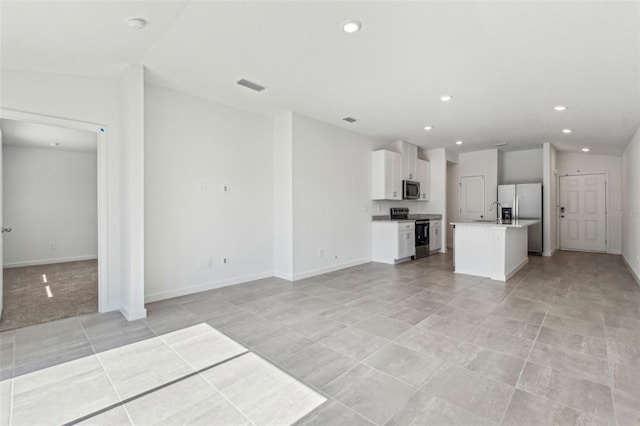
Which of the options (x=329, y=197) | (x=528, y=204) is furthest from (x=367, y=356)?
(x=528, y=204)

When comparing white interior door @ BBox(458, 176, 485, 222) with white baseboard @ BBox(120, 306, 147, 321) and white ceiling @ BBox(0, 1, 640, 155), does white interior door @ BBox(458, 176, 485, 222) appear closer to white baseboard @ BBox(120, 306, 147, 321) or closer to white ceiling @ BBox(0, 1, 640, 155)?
white ceiling @ BBox(0, 1, 640, 155)

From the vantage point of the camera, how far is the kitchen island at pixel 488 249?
4762 millimetres

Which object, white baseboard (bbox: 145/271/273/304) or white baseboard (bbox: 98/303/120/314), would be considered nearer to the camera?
white baseboard (bbox: 98/303/120/314)

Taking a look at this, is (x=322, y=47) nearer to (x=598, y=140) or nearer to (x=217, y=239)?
(x=217, y=239)

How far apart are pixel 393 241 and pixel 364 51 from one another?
4027 mm

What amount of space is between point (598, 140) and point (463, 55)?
5.30 meters

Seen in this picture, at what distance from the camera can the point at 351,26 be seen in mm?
2391

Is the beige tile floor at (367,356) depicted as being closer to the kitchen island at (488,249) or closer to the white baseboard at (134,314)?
the white baseboard at (134,314)

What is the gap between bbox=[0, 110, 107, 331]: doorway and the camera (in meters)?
4.54

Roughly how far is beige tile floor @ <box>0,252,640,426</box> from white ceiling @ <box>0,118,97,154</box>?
349 cm

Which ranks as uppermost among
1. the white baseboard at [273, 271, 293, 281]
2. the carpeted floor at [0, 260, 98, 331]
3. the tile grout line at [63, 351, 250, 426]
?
the white baseboard at [273, 271, 293, 281]

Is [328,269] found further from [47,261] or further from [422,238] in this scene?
[47,261]

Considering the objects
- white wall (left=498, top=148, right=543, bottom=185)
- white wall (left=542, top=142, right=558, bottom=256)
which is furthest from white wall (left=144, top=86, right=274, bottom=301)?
white wall (left=498, top=148, right=543, bottom=185)

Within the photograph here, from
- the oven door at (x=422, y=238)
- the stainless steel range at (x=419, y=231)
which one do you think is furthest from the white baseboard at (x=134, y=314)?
the oven door at (x=422, y=238)
